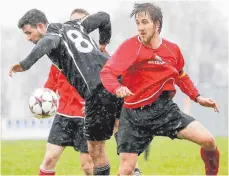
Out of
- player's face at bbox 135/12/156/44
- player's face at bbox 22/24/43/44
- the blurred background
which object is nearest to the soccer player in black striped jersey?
player's face at bbox 22/24/43/44

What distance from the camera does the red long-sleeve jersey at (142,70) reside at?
5672 millimetres

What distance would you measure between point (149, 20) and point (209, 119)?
2377cm

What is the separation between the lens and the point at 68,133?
7680 mm

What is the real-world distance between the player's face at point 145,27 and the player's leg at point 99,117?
779 mm

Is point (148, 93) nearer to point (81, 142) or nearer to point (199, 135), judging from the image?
point (199, 135)

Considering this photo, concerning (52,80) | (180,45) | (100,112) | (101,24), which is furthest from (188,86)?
(180,45)

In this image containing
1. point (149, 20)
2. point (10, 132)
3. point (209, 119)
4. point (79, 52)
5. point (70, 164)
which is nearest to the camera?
point (149, 20)

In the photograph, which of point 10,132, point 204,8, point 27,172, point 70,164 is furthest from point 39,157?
point 204,8

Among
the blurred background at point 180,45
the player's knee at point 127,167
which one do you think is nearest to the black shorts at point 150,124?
the player's knee at point 127,167

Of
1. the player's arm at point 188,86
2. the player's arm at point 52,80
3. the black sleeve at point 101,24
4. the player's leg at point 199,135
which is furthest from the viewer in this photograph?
the player's arm at point 52,80

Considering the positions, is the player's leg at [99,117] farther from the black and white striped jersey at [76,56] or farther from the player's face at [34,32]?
the player's face at [34,32]

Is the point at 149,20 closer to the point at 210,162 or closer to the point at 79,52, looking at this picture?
the point at 79,52

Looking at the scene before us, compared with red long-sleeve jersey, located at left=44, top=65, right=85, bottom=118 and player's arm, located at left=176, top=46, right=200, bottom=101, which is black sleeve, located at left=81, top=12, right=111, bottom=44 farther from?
player's arm, located at left=176, top=46, right=200, bottom=101

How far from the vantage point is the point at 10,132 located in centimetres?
2203
